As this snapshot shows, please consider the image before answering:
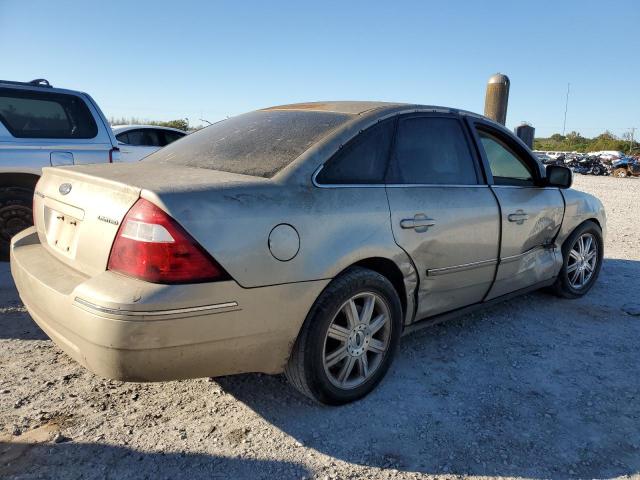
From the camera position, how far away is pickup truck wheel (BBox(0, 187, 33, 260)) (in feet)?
16.0

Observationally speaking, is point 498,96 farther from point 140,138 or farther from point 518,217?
point 140,138

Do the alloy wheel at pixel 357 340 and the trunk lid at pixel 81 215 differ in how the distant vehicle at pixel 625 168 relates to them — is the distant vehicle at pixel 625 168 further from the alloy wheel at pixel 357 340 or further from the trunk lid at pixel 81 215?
the trunk lid at pixel 81 215

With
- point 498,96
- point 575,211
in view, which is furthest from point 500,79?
point 575,211

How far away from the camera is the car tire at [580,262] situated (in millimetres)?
4461

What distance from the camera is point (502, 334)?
12.3 feet

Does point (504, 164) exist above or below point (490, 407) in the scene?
above

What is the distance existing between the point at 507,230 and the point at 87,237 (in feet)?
8.83

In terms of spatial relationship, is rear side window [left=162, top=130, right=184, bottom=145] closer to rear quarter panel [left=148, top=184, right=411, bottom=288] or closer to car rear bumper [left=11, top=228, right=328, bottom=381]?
car rear bumper [left=11, top=228, right=328, bottom=381]

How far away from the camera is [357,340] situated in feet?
8.87

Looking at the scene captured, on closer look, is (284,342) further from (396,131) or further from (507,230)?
(507,230)

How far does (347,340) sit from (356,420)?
15.8 inches

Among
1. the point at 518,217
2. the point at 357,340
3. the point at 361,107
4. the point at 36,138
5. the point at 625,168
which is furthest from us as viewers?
the point at 625,168

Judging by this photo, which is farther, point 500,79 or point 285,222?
point 500,79

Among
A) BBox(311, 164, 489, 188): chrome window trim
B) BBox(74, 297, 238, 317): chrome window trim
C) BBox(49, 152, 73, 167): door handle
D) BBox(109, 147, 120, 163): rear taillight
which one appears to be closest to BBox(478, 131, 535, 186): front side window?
BBox(311, 164, 489, 188): chrome window trim
